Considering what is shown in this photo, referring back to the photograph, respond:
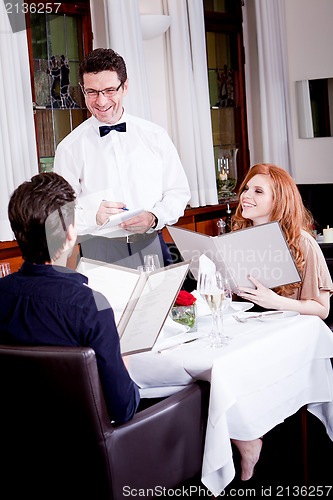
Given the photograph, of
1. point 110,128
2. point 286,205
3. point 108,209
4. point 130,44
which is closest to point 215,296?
point 286,205

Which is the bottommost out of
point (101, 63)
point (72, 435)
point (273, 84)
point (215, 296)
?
point (72, 435)

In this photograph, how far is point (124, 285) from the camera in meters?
1.98

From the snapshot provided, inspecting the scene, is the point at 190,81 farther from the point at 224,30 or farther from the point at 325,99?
the point at 325,99

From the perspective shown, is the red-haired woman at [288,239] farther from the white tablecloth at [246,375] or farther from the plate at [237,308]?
the white tablecloth at [246,375]

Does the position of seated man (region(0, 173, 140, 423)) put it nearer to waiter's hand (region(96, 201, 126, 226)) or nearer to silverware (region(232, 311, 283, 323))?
silverware (region(232, 311, 283, 323))

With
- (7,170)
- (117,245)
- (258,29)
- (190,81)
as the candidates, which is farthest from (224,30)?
(117,245)

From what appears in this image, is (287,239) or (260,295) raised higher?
(287,239)

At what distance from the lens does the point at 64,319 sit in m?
1.64

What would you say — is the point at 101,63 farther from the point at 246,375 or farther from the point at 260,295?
the point at 246,375

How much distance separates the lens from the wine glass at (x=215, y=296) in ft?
6.58

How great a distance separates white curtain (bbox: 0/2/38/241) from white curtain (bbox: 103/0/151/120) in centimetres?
85

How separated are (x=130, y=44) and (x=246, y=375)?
3388mm

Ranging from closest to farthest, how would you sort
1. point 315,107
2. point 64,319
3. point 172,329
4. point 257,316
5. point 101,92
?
point 64,319 < point 172,329 < point 257,316 < point 101,92 < point 315,107

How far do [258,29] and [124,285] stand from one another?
189 inches
